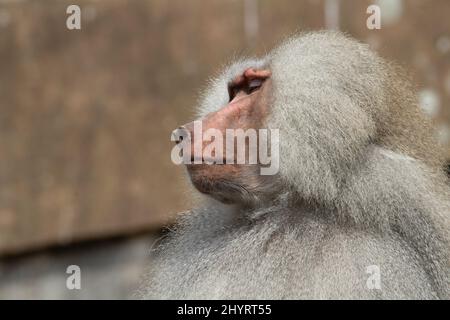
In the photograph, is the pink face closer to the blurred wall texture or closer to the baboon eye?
the baboon eye

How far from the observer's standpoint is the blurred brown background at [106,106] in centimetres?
796

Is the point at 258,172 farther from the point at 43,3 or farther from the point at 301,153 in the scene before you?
the point at 43,3

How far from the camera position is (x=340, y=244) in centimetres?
378

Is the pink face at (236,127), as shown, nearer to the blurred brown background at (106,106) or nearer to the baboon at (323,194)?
the baboon at (323,194)

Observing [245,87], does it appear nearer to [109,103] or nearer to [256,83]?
[256,83]

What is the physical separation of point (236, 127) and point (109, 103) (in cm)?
429

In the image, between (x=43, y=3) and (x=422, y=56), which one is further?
(x=43, y=3)

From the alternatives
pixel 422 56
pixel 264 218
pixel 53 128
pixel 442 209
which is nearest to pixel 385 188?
pixel 442 209

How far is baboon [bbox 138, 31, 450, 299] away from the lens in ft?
12.1

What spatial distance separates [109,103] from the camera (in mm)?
8195

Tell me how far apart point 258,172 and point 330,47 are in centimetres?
60
